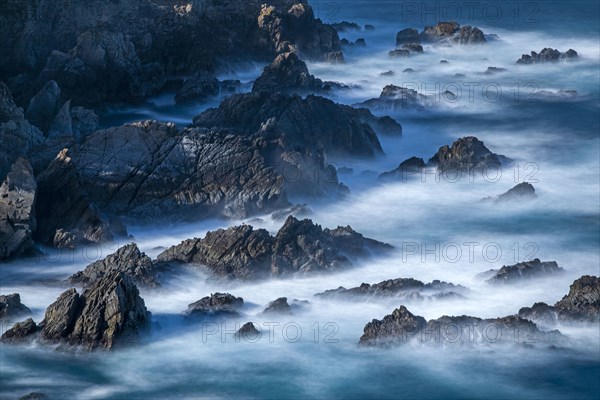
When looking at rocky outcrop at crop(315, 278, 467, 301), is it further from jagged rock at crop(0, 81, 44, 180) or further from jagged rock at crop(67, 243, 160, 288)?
jagged rock at crop(0, 81, 44, 180)

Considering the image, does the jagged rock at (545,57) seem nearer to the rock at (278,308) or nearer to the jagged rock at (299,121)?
the jagged rock at (299,121)

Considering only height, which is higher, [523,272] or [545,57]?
[545,57]

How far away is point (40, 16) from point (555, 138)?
2459 centimetres

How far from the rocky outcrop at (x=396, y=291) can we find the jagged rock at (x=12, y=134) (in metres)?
13.3

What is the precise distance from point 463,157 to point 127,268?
17.6 meters

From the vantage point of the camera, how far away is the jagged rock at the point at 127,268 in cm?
4053

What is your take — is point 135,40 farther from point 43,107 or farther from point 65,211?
point 65,211

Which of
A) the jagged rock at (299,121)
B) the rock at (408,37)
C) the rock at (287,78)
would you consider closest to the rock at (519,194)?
the jagged rock at (299,121)

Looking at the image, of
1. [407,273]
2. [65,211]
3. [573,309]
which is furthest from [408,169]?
[573,309]

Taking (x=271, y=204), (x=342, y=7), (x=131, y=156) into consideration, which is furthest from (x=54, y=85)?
(x=342, y=7)

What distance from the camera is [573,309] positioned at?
38281 millimetres

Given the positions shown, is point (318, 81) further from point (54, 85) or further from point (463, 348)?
point (463, 348)

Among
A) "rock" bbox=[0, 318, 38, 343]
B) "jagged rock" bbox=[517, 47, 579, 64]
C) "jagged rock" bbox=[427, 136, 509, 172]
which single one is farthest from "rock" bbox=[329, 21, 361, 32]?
"rock" bbox=[0, 318, 38, 343]

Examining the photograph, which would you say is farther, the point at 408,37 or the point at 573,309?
the point at 408,37
